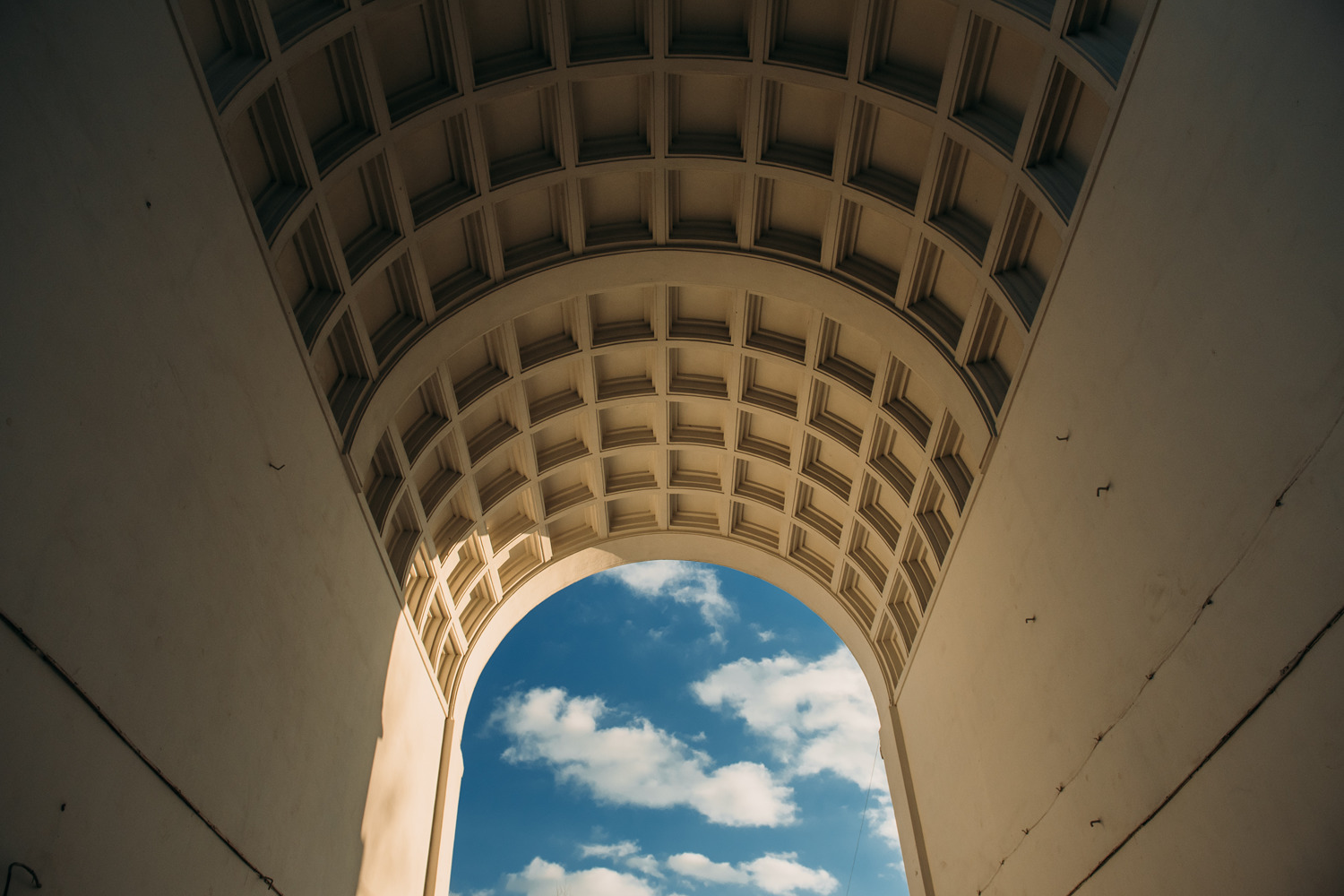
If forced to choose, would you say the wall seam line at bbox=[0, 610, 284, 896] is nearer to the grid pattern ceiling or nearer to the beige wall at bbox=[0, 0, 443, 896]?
the beige wall at bbox=[0, 0, 443, 896]

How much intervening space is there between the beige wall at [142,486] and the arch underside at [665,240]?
1.23m

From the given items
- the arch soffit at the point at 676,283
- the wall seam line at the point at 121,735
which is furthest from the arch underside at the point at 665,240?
the wall seam line at the point at 121,735

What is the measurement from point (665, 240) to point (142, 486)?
396 inches

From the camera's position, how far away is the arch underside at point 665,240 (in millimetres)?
11297

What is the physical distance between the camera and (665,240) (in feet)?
51.7

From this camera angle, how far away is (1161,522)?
358 inches

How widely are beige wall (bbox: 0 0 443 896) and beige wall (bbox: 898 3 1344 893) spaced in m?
10.1

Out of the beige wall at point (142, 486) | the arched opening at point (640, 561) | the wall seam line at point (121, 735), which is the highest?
the arched opening at point (640, 561)

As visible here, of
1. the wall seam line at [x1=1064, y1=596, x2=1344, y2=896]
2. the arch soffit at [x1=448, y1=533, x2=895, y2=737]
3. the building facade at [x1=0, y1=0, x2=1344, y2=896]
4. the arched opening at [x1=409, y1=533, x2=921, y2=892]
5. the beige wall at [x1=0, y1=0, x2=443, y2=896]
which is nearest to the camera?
the beige wall at [x1=0, y1=0, x2=443, y2=896]

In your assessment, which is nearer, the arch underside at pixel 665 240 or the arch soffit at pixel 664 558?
the arch underside at pixel 665 240

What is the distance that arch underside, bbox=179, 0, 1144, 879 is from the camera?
1130 cm

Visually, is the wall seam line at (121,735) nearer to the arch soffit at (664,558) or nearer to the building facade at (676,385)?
the building facade at (676,385)

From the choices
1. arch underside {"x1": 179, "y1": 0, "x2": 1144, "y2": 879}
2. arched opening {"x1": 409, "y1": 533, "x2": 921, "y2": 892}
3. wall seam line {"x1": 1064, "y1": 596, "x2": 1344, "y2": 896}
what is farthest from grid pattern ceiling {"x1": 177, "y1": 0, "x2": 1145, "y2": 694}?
wall seam line {"x1": 1064, "y1": 596, "x2": 1344, "y2": 896}

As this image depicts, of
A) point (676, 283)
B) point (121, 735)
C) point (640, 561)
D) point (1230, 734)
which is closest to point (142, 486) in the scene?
point (121, 735)
